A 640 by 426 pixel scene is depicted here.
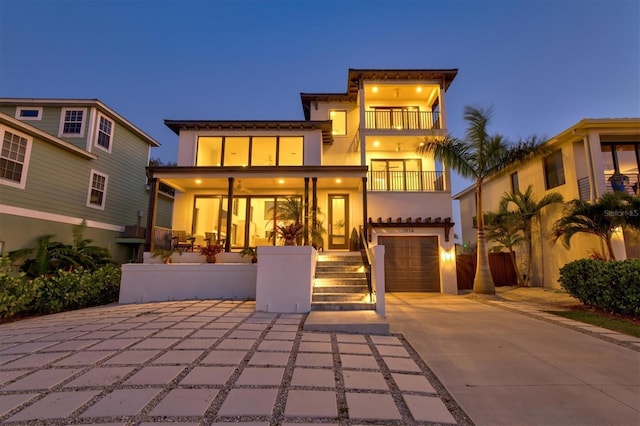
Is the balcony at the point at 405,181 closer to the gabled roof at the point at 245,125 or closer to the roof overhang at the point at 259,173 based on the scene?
the roof overhang at the point at 259,173

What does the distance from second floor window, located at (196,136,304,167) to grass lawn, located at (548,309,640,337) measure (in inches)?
401

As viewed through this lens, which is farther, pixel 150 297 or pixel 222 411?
pixel 150 297

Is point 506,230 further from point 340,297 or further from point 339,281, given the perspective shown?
point 340,297

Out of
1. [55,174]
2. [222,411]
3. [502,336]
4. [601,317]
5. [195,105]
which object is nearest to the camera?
[222,411]

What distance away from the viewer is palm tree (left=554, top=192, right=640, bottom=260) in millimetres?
8070

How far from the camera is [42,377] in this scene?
112 inches

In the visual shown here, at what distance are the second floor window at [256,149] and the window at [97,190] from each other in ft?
15.2

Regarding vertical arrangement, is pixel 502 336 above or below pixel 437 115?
below

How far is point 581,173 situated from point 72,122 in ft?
66.1

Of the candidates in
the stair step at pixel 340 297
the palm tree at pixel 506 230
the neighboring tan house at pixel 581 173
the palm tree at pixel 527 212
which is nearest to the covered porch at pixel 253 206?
the stair step at pixel 340 297

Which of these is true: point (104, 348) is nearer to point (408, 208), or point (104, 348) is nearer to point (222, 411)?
point (222, 411)

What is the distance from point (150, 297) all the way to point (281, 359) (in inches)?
250

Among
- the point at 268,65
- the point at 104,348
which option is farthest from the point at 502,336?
the point at 268,65

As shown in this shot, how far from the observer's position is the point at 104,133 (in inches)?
506
